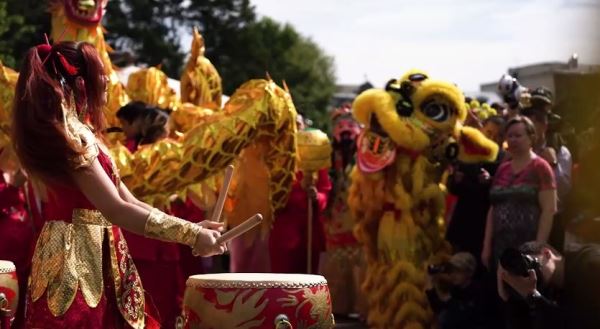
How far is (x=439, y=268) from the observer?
19.3 feet

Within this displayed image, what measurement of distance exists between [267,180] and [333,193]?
6.40ft

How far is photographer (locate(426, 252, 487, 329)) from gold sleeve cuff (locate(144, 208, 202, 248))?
297 cm

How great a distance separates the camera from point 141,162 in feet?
16.9

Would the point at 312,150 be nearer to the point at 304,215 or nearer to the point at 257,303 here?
the point at 304,215

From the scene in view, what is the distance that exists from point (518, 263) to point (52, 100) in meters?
1.55

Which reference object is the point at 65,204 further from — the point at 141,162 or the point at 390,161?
the point at 390,161

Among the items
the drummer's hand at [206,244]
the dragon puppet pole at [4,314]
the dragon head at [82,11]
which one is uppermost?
the dragon head at [82,11]

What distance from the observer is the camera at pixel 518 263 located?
3.44 meters

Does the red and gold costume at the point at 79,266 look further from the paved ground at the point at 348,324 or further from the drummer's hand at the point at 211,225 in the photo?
A: the paved ground at the point at 348,324

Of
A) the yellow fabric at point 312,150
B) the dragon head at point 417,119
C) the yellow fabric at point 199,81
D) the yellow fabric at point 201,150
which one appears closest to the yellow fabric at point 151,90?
the yellow fabric at point 199,81

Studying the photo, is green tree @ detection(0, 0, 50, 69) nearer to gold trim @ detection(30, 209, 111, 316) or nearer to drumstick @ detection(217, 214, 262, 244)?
gold trim @ detection(30, 209, 111, 316)

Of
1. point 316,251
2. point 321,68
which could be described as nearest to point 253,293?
point 316,251

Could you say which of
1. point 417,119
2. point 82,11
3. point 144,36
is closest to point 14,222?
point 82,11

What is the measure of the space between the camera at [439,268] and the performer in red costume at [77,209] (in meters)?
2.78
